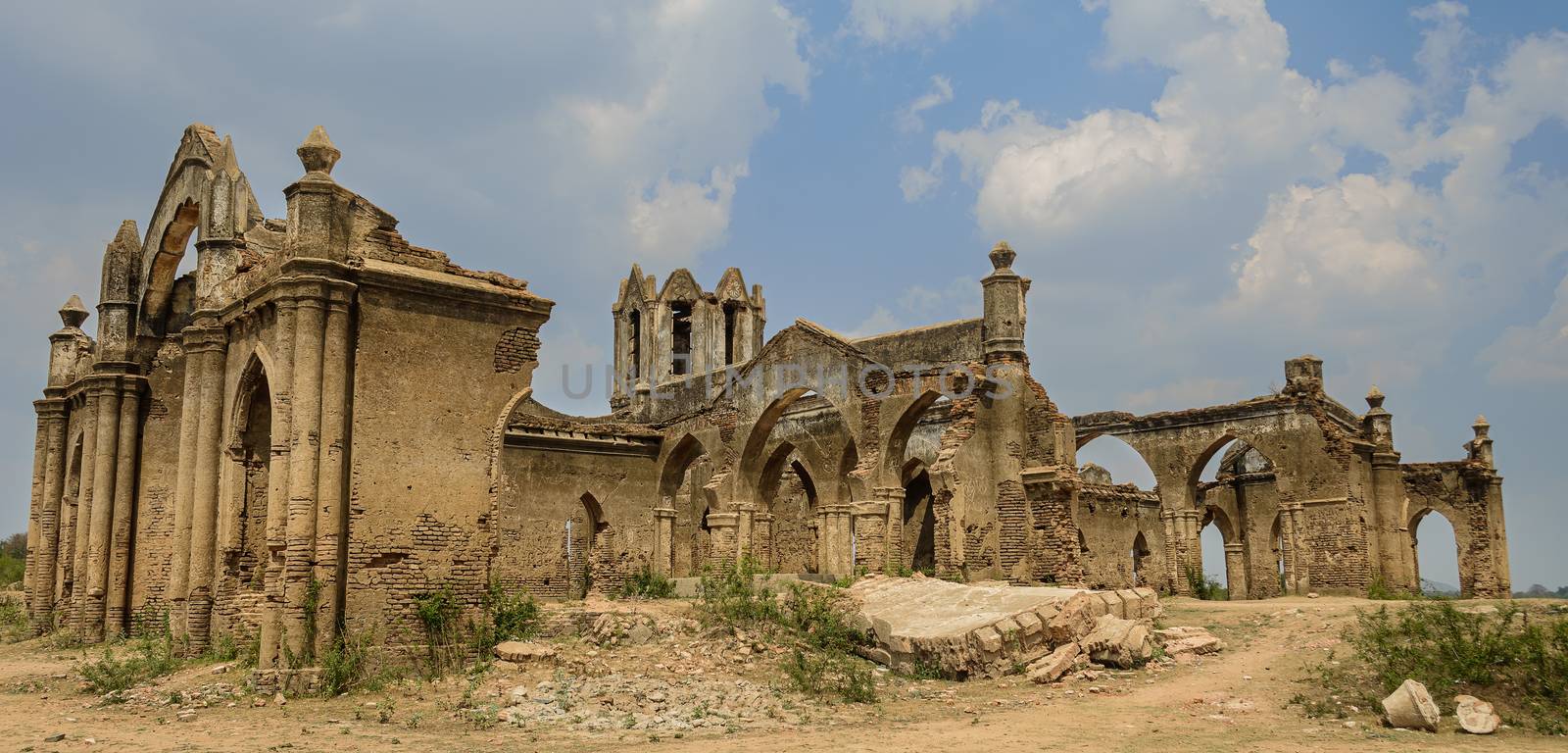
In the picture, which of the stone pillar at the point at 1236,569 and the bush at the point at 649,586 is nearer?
the bush at the point at 649,586

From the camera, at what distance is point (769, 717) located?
38.1 ft

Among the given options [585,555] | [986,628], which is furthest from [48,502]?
[986,628]

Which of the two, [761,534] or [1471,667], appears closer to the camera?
[1471,667]

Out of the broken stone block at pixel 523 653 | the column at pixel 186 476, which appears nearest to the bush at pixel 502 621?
the broken stone block at pixel 523 653

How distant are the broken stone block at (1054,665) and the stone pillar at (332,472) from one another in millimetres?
7274

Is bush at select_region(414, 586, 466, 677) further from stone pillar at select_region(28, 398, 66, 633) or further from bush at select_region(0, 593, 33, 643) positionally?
stone pillar at select_region(28, 398, 66, 633)

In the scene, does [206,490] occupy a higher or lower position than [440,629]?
higher

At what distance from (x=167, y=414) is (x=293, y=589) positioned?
377 inches

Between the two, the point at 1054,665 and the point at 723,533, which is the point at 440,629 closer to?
the point at 1054,665

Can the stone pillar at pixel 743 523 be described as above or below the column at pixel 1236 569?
above

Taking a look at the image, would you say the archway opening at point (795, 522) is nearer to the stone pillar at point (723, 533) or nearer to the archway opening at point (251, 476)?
the stone pillar at point (723, 533)

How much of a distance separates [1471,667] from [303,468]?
38.2 feet

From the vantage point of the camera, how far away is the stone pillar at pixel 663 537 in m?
24.7

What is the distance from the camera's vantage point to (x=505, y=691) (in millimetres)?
12336
